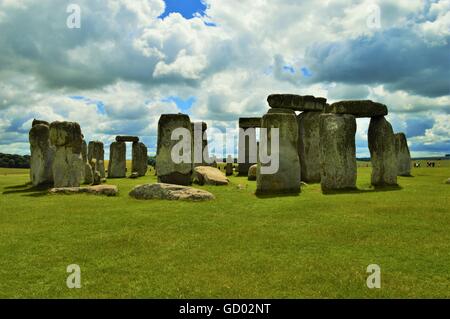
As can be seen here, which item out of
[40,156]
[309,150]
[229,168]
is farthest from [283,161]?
[229,168]

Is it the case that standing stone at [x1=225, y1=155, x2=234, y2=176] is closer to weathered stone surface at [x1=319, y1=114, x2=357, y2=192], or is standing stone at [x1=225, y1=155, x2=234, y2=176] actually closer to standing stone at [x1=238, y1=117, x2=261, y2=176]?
standing stone at [x1=238, y1=117, x2=261, y2=176]

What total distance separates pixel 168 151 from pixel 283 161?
6878 mm

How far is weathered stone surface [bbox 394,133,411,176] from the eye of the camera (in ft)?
94.6

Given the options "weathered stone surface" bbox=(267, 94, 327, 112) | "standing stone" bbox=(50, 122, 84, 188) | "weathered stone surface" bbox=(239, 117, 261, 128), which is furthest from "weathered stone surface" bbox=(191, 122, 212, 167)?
"standing stone" bbox=(50, 122, 84, 188)

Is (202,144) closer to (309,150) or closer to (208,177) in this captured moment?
(208,177)

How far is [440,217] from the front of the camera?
11570mm

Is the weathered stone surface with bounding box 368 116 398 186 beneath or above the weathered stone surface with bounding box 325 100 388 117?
beneath

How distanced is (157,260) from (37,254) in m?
2.79

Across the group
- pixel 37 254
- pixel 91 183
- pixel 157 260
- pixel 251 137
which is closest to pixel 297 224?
pixel 157 260

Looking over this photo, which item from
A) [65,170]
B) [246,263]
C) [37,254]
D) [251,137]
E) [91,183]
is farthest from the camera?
[251,137]

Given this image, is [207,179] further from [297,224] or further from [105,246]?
[105,246]

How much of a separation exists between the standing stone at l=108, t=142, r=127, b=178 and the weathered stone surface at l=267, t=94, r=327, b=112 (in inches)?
644

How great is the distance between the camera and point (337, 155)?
17.9 m

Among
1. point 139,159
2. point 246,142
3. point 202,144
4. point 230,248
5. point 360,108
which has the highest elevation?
point 360,108
